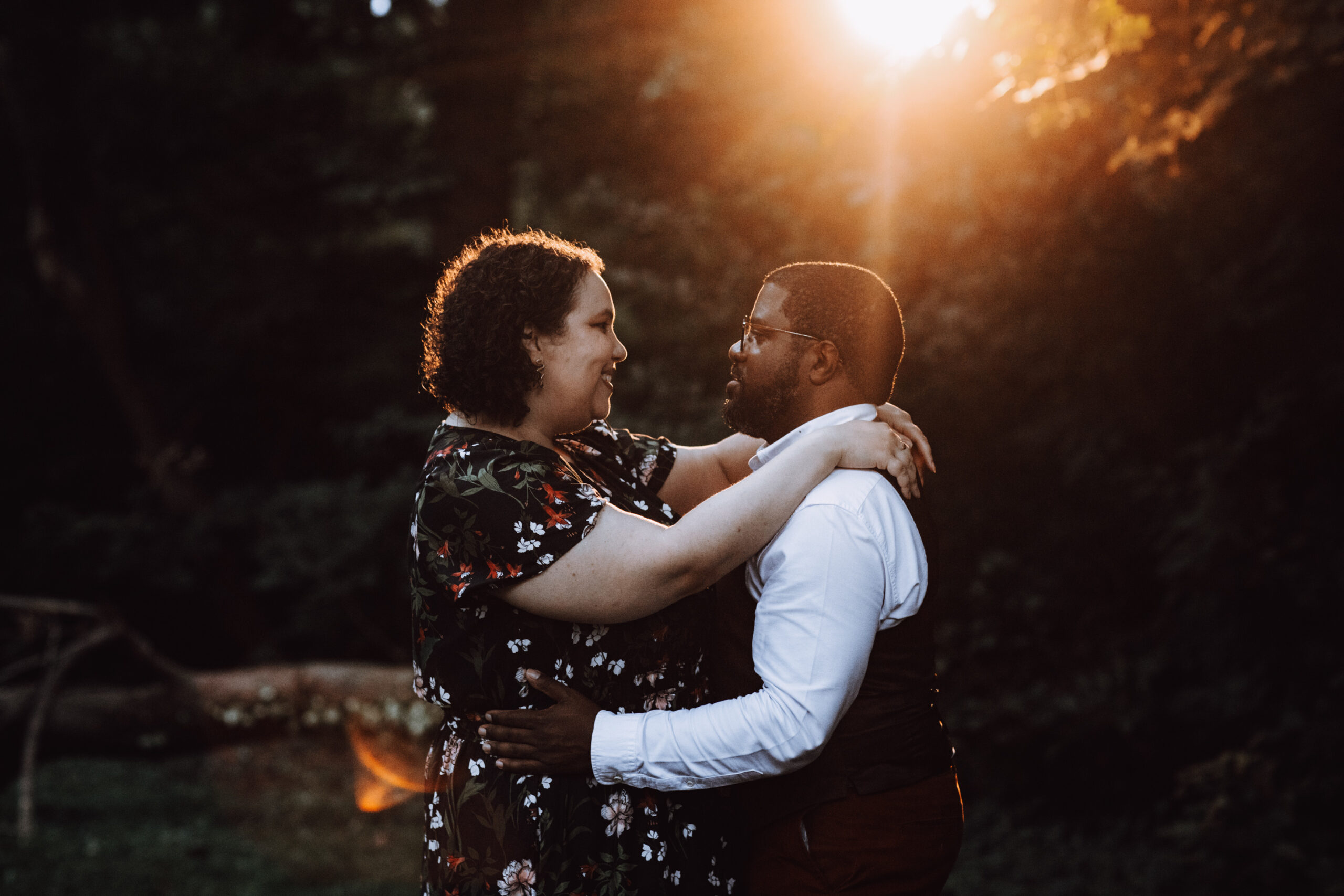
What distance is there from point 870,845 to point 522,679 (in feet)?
2.56

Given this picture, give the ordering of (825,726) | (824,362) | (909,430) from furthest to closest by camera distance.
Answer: (909,430)
(824,362)
(825,726)

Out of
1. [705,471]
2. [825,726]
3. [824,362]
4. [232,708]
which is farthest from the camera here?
[232,708]

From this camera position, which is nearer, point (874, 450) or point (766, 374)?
point (874, 450)

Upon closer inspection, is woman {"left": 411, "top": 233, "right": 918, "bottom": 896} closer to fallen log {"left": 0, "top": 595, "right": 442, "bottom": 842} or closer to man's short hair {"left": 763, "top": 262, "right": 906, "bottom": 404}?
man's short hair {"left": 763, "top": 262, "right": 906, "bottom": 404}

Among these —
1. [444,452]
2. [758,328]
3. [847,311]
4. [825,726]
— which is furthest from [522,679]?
[847,311]

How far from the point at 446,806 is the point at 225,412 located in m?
11.3

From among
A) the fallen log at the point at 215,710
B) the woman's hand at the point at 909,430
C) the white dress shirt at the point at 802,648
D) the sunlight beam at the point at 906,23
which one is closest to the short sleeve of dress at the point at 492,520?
the white dress shirt at the point at 802,648

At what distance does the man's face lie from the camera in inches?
90.4

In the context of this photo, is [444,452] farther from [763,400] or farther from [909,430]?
[909,430]

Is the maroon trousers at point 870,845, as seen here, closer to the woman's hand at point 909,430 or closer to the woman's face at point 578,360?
the woman's hand at point 909,430

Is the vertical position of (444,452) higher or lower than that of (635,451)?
lower

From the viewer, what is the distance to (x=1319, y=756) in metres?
4.45

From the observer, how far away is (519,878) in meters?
2.04

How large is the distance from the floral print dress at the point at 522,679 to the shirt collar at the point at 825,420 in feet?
1.39
